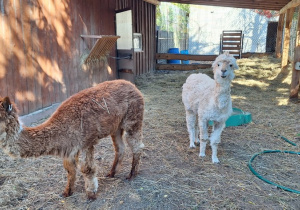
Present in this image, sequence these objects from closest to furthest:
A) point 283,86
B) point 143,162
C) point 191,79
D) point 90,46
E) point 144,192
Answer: point 144,192
point 143,162
point 191,79
point 90,46
point 283,86

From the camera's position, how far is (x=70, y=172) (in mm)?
2938

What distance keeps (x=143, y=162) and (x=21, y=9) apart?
150 inches

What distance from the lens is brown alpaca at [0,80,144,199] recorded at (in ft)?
7.70

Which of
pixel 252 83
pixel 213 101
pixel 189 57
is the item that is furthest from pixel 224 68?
pixel 189 57

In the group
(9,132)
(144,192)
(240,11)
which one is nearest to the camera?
(9,132)

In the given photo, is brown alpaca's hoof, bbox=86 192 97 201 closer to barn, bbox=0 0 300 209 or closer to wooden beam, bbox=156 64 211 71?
barn, bbox=0 0 300 209

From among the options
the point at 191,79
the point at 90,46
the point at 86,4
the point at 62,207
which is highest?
the point at 86,4

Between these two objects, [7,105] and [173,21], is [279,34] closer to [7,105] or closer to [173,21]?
[173,21]

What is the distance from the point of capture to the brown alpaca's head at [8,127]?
2.22m

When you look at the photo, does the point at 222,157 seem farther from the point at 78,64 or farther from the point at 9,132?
the point at 78,64

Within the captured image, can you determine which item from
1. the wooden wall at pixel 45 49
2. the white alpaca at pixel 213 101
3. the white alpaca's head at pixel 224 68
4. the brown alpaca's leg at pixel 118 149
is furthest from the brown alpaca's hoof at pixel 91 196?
the wooden wall at pixel 45 49

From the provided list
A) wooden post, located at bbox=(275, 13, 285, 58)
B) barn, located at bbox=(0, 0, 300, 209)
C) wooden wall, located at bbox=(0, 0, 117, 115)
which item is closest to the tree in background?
wooden post, located at bbox=(275, 13, 285, 58)

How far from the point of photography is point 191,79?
466cm

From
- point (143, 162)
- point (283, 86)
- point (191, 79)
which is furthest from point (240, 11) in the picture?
point (143, 162)
